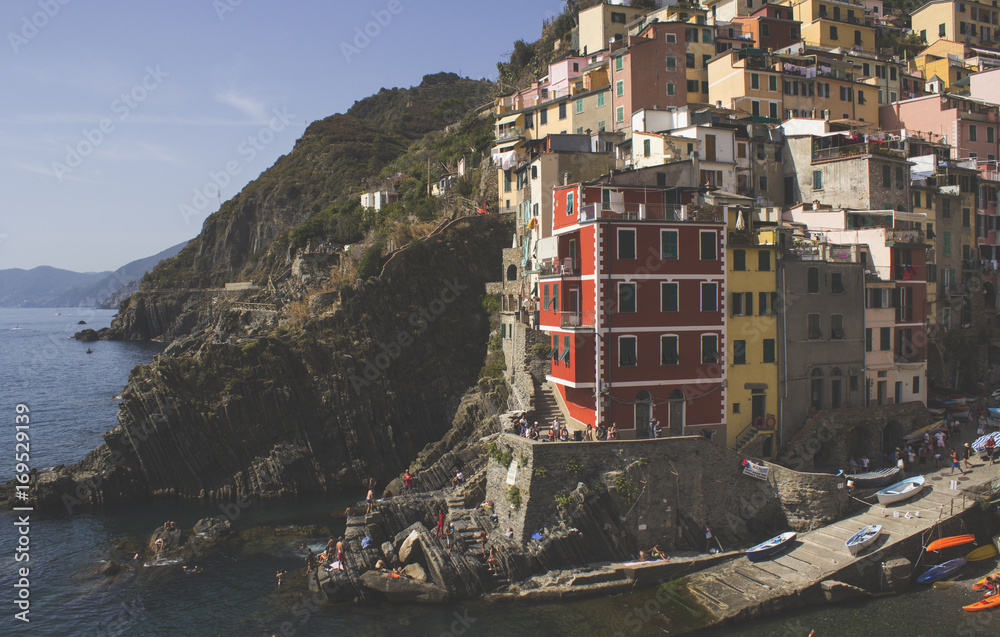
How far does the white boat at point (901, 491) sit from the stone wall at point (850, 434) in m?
3.52

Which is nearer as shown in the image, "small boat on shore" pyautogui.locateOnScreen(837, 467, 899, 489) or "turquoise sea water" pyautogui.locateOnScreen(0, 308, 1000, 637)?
"turquoise sea water" pyautogui.locateOnScreen(0, 308, 1000, 637)

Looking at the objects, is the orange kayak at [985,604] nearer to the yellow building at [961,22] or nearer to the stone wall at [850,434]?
the stone wall at [850,434]

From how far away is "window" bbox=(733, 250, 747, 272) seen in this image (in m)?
39.4

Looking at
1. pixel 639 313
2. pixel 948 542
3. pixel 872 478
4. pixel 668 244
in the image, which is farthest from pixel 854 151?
pixel 948 542

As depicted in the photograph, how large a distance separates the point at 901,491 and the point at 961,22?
81407 mm

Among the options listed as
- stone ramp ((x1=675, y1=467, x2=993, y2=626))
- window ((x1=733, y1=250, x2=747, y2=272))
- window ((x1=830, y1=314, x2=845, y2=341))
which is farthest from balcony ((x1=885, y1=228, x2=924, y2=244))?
stone ramp ((x1=675, y1=467, x2=993, y2=626))

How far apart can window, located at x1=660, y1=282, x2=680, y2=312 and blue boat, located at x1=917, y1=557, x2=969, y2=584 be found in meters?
16.2

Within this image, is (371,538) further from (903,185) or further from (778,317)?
(903,185)

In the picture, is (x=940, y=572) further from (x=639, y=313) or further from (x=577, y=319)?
(x=577, y=319)

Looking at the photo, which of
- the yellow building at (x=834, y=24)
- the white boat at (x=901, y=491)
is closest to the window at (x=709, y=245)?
the white boat at (x=901, y=491)

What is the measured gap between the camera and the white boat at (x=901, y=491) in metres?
36.2

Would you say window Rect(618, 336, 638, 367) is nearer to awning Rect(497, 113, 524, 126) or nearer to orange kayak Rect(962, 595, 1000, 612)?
orange kayak Rect(962, 595, 1000, 612)

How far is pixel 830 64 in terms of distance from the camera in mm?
68188

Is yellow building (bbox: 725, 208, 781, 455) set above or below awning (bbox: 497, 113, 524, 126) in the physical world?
below
